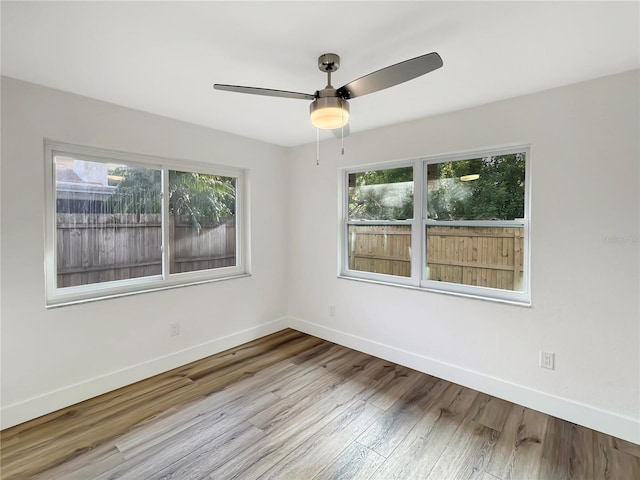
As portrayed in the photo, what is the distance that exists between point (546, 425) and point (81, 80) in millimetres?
4068

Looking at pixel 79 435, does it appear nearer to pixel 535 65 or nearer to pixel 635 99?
pixel 535 65

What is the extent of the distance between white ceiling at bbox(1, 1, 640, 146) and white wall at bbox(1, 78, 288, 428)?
0.87 feet

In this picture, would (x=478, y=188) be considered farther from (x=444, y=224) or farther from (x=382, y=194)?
(x=382, y=194)

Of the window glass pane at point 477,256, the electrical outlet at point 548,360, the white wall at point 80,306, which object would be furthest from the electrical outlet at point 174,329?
the electrical outlet at point 548,360

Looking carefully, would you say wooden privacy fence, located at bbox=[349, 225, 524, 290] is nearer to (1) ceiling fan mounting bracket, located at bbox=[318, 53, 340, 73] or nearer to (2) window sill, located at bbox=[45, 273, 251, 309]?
(2) window sill, located at bbox=[45, 273, 251, 309]

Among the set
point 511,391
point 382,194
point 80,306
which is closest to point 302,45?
point 382,194

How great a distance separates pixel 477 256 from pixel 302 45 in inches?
86.5

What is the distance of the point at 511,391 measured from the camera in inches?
96.7

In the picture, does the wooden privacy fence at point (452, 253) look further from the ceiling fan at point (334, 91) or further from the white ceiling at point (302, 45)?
the ceiling fan at point (334, 91)

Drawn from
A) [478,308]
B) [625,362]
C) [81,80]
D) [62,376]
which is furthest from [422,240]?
[62,376]

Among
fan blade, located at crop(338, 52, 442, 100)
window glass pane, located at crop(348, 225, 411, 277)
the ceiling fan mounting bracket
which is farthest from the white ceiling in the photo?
window glass pane, located at crop(348, 225, 411, 277)

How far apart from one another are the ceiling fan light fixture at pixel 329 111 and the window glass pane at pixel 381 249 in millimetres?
1664

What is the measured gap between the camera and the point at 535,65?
1916 mm

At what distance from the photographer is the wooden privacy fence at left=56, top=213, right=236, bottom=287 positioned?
8.13ft
